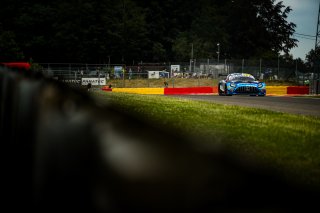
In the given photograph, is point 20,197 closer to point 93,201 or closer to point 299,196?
Answer: point 93,201

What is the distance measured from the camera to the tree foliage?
75.8 meters

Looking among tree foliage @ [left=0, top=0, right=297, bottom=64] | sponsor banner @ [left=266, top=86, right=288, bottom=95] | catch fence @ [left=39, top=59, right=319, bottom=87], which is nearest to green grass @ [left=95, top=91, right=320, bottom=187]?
sponsor banner @ [left=266, top=86, right=288, bottom=95]

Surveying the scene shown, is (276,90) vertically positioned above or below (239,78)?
below

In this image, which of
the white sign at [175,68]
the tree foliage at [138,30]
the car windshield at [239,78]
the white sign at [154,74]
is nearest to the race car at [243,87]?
the car windshield at [239,78]

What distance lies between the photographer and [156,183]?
1023 mm

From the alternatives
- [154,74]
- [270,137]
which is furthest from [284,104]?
[154,74]

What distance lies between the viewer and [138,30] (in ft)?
258

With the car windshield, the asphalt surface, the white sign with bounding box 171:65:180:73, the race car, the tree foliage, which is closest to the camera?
the asphalt surface

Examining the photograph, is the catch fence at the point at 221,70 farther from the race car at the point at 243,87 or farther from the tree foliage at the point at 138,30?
the tree foliage at the point at 138,30

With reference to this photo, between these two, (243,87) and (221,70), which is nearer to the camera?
(243,87)

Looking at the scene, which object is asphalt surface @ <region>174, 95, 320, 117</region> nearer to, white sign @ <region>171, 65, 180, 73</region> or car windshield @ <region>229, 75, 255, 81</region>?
car windshield @ <region>229, 75, 255, 81</region>

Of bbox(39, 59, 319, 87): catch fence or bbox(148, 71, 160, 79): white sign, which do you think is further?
bbox(39, 59, 319, 87): catch fence

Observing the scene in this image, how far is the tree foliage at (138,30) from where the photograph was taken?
75750 mm

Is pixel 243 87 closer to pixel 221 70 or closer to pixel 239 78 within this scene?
pixel 239 78
